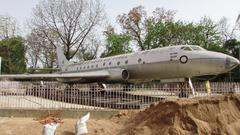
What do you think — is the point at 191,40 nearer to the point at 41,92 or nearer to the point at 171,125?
the point at 41,92

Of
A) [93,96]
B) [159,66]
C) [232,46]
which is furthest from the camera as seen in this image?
[232,46]

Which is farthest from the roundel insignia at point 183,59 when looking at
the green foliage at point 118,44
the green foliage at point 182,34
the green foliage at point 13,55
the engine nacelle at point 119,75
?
the green foliage at point 13,55

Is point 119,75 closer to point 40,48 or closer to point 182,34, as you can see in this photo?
point 182,34

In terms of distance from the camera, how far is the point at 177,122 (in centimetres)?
1116

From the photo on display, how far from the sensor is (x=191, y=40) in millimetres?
52938

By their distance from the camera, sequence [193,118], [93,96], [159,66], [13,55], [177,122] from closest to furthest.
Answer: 1. [177,122]
2. [193,118]
3. [93,96]
4. [159,66]
5. [13,55]

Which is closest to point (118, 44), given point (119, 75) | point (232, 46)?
point (232, 46)

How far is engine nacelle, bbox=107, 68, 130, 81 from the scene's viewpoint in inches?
1022

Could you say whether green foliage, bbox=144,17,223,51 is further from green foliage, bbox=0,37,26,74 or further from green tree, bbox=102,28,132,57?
green foliage, bbox=0,37,26,74

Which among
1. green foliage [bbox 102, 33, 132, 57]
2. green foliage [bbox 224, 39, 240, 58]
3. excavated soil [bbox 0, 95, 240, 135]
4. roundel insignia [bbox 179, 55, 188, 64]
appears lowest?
excavated soil [bbox 0, 95, 240, 135]

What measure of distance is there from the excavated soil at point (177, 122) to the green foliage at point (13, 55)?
52381mm

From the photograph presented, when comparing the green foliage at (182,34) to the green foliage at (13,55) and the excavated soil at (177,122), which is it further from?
the excavated soil at (177,122)

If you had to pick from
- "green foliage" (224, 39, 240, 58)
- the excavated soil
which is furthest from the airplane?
"green foliage" (224, 39, 240, 58)

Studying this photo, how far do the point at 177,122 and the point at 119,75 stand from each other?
593 inches
